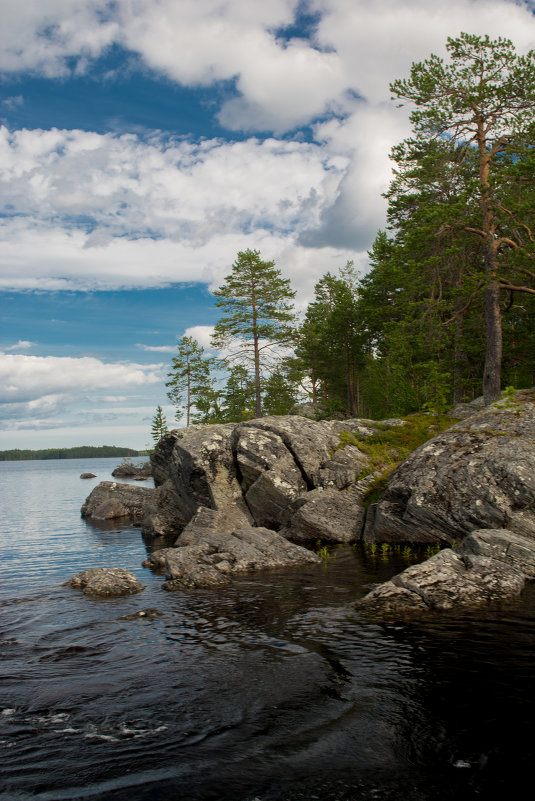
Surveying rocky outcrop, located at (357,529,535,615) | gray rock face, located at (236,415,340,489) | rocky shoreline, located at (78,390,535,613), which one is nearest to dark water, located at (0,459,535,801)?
rocky outcrop, located at (357,529,535,615)

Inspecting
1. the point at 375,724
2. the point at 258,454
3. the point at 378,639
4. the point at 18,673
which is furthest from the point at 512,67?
the point at 18,673

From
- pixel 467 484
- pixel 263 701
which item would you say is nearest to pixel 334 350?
pixel 467 484

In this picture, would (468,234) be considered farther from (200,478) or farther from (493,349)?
(200,478)

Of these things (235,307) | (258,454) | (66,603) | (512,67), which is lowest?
(66,603)

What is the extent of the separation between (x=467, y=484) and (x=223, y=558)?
850cm

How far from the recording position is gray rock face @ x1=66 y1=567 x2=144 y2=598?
14.9m

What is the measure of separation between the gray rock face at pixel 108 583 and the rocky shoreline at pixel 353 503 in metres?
1.13

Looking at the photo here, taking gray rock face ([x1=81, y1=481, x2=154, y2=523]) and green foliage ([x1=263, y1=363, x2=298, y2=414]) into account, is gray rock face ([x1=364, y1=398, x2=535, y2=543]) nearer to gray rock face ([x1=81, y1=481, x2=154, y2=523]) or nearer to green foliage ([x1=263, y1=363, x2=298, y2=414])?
gray rock face ([x1=81, y1=481, x2=154, y2=523])

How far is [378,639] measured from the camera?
10.0 metres

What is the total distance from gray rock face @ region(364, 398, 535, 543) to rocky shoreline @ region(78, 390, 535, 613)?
0.13 feet

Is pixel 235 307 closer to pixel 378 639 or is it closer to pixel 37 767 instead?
pixel 378 639

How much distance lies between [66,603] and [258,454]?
11282 millimetres

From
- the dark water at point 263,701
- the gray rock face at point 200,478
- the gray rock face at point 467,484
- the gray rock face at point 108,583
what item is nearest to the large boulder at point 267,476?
the gray rock face at point 200,478

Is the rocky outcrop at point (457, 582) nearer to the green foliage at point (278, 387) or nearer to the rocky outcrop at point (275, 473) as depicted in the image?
the rocky outcrop at point (275, 473)
